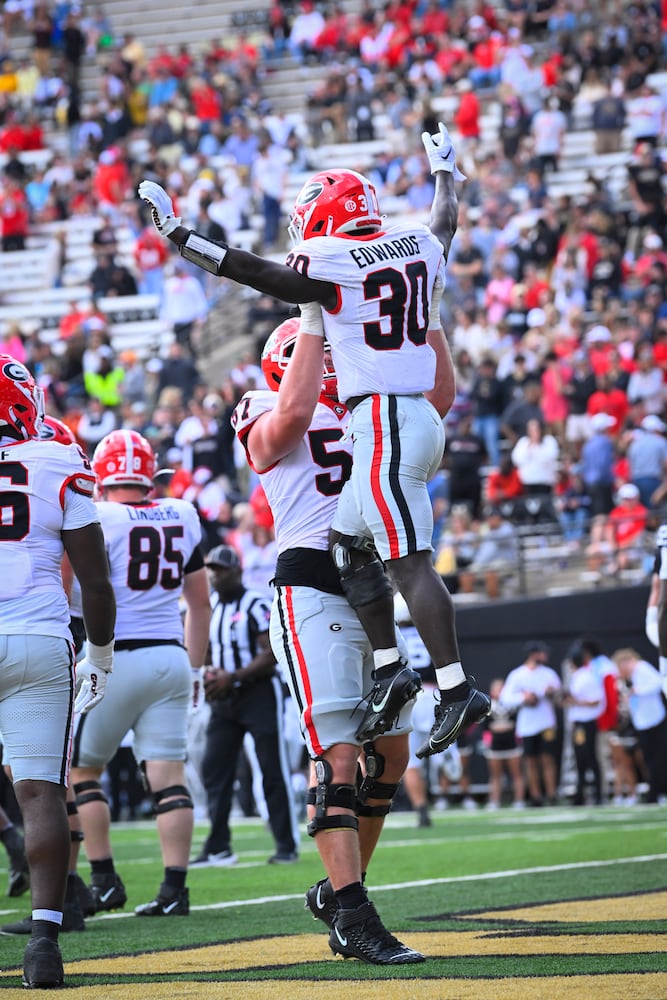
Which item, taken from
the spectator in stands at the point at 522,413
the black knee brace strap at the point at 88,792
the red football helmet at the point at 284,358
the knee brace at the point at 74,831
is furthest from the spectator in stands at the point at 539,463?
the red football helmet at the point at 284,358

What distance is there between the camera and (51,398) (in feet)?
72.0

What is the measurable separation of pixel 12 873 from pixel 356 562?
4.18 metres

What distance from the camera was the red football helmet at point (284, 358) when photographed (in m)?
5.71

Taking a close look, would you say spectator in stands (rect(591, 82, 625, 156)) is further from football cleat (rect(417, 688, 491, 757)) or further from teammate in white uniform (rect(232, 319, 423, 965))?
football cleat (rect(417, 688, 491, 757))

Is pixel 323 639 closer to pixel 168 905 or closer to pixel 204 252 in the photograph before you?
pixel 204 252

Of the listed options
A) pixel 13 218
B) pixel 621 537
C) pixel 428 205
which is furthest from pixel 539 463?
pixel 13 218

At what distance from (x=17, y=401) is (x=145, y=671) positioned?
2.41 m

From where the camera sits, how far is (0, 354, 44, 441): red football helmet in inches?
211

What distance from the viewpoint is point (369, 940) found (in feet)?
16.9

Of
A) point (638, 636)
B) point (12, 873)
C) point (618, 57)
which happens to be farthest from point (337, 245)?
point (618, 57)

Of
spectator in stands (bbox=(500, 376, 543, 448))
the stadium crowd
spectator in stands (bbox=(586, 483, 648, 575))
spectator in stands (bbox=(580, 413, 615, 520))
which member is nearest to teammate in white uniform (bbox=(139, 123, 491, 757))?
spectator in stands (bbox=(586, 483, 648, 575))

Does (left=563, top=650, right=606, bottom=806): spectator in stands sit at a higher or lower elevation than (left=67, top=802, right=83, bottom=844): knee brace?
lower

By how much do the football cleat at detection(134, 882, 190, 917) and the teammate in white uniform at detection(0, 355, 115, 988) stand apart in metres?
2.36

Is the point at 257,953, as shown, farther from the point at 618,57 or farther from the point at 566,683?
the point at 618,57
